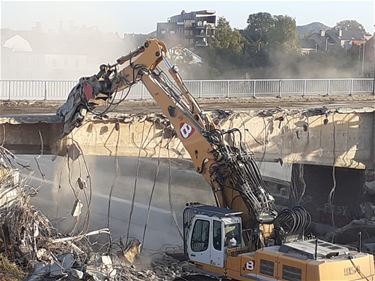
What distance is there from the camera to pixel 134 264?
68.3 ft

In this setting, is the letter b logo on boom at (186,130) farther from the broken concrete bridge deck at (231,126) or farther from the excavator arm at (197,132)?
the broken concrete bridge deck at (231,126)

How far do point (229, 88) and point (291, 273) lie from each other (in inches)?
985

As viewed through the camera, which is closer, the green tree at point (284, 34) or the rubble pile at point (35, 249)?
the rubble pile at point (35, 249)

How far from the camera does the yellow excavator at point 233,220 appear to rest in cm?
1445

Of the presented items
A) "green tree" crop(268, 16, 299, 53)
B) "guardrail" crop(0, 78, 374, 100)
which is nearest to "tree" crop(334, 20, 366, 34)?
"green tree" crop(268, 16, 299, 53)

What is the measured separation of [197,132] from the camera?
56.9ft

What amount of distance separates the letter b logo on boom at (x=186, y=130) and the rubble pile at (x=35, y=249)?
3.19 meters

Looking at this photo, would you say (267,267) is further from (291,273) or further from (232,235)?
(232,235)

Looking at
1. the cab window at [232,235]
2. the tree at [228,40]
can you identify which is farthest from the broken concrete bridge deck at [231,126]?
the tree at [228,40]

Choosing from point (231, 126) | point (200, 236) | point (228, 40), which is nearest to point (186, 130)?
point (200, 236)

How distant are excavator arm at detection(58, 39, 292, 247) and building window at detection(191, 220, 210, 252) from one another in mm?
844

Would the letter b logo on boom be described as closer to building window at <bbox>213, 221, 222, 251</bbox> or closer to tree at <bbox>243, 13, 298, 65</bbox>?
building window at <bbox>213, 221, 222, 251</bbox>

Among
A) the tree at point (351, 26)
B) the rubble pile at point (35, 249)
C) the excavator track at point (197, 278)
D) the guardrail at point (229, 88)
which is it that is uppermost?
the tree at point (351, 26)

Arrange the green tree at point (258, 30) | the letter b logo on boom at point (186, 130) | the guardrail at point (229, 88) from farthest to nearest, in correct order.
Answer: the green tree at point (258, 30) → the guardrail at point (229, 88) → the letter b logo on boom at point (186, 130)
